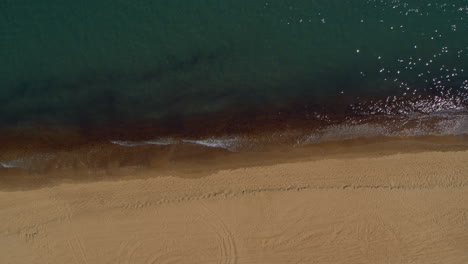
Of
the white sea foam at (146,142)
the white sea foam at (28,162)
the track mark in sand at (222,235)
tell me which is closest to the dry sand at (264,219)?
the track mark in sand at (222,235)

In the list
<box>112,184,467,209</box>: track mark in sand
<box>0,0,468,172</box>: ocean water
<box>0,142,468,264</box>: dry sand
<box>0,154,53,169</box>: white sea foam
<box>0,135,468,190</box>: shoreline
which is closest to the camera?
<box>0,142,468,264</box>: dry sand

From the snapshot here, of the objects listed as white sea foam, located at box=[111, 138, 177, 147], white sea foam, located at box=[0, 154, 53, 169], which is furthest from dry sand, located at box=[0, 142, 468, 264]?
white sea foam, located at box=[111, 138, 177, 147]

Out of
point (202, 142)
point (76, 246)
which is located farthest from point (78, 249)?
point (202, 142)

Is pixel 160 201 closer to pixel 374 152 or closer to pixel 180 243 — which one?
pixel 180 243

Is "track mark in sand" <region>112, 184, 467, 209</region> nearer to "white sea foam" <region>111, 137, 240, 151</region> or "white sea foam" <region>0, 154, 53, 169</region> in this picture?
"white sea foam" <region>111, 137, 240, 151</region>

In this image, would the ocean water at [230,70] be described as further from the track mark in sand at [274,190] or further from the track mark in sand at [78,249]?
the track mark in sand at [78,249]

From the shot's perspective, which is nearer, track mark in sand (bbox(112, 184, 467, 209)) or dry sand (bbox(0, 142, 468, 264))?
dry sand (bbox(0, 142, 468, 264))
